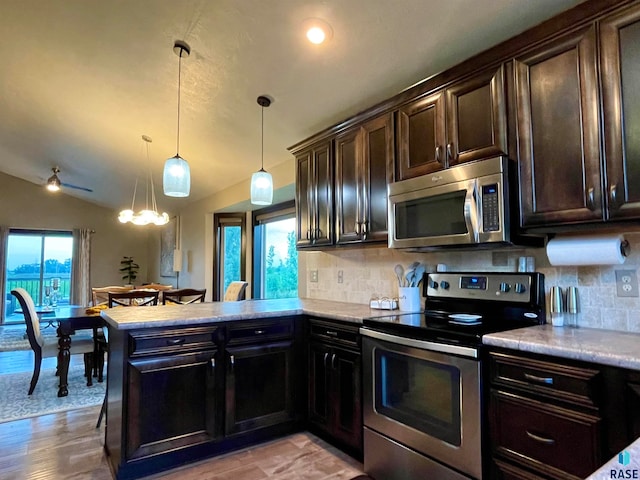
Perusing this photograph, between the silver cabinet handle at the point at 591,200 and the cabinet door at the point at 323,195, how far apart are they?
176 cm

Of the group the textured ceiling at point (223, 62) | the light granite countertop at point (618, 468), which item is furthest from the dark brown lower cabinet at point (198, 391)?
A: the light granite countertop at point (618, 468)

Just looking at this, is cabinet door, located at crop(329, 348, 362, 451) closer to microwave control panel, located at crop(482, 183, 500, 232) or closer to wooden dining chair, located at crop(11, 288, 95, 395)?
microwave control panel, located at crop(482, 183, 500, 232)

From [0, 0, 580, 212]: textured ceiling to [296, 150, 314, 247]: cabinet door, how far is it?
1.20 ft

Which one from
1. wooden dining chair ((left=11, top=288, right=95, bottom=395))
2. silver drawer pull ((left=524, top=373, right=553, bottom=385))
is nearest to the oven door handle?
silver drawer pull ((left=524, top=373, right=553, bottom=385))

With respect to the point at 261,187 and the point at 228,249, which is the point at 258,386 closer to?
the point at 261,187

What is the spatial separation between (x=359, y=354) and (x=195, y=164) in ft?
12.5

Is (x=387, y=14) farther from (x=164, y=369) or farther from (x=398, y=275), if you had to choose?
(x=164, y=369)

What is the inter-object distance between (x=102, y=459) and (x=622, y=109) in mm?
3388

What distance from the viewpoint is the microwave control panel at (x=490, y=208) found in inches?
72.7

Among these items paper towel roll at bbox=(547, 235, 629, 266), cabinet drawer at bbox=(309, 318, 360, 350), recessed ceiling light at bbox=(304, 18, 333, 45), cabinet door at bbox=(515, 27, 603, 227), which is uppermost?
recessed ceiling light at bbox=(304, 18, 333, 45)

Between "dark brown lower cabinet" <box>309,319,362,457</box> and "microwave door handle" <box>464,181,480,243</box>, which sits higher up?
"microwave door handle" <box>464,181,480,243</box>

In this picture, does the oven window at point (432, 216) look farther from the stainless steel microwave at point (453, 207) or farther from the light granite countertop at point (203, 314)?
the light granite countertop at point (203, 314)

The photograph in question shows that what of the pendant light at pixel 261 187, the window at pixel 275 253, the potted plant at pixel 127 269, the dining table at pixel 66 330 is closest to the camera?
the pendant light at pixel 261 187

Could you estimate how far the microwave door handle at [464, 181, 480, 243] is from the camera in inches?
75.7
